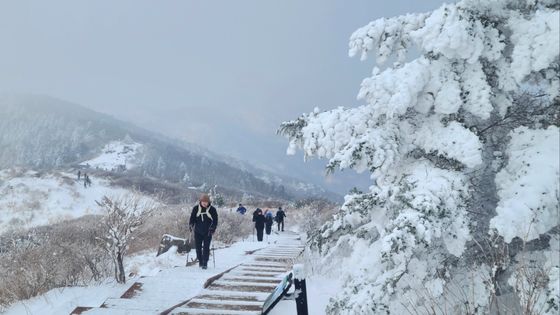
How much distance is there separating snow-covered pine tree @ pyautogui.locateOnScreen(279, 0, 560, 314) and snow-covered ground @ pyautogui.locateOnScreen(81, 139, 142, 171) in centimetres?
11631

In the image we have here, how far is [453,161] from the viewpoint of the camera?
14.3 ft

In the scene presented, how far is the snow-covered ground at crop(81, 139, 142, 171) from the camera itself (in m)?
121

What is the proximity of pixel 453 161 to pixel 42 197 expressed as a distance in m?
50.3

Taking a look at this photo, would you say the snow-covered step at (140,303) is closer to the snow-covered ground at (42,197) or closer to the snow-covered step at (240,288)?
the snow-covered step at (240,288)

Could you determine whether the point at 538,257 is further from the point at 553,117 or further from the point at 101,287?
the point at 101,287

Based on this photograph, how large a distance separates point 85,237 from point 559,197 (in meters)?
13.5

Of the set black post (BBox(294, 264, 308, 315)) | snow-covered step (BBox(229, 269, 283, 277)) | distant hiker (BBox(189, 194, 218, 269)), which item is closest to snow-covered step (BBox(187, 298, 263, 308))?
black post (BBox(294, 264, 308, 315))

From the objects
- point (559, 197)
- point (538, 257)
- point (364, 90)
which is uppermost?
point (364, 90)

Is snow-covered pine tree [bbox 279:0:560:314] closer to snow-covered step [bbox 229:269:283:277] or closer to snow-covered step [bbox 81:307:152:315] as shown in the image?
snow-covered step [bbox 81:307:152:315]

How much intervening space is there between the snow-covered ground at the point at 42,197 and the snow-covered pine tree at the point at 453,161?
3147 cm

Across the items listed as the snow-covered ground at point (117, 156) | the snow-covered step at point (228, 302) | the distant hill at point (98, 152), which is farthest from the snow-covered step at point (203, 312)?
the distant hill at point (98, 152)

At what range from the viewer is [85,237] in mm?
14234

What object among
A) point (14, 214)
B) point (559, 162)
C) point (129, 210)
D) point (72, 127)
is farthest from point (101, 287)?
point (72, 127)

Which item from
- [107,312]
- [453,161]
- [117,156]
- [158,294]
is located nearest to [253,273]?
[158,294]
